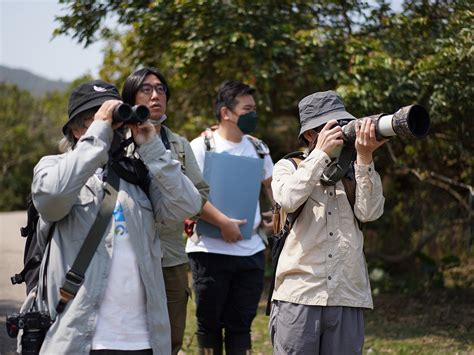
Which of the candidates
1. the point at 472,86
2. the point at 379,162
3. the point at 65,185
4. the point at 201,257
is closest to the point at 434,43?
the point at 472,86

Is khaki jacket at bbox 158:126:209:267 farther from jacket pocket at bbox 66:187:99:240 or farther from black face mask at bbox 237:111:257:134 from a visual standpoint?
jacket pocket at bbox 66:187:99:240

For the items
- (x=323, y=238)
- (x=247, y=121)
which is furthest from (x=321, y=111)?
(x=247, y=121)

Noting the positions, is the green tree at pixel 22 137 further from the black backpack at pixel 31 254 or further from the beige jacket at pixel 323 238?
the black backpack at pixel 31 254

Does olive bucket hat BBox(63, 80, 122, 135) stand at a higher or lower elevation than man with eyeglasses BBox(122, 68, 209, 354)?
higher

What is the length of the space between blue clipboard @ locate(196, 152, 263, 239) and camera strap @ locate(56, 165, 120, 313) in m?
1.97

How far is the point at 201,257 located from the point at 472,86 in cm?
275

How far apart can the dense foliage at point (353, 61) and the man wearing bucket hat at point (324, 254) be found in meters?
2.74

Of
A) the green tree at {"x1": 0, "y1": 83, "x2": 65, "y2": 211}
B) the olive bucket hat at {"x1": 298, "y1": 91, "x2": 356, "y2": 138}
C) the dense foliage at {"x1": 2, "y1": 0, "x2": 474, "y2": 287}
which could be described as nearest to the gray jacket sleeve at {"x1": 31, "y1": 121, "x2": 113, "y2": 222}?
the olive bucket hat at {"x1": 298, "y1": 91, "x2": 356, "y2": 138}

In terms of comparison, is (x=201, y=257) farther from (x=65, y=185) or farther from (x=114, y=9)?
(x=114, y=9)

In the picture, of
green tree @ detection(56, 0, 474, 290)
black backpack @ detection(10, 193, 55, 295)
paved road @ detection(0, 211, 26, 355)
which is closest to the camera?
black backpack @ detection(10, 193, 55, 295)

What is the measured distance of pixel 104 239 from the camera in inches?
111

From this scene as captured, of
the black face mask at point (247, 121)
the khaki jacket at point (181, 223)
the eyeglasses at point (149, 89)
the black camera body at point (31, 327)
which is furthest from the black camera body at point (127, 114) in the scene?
the black face mask at point (247, 121)

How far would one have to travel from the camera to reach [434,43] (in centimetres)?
628

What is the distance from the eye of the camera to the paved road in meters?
5.36
